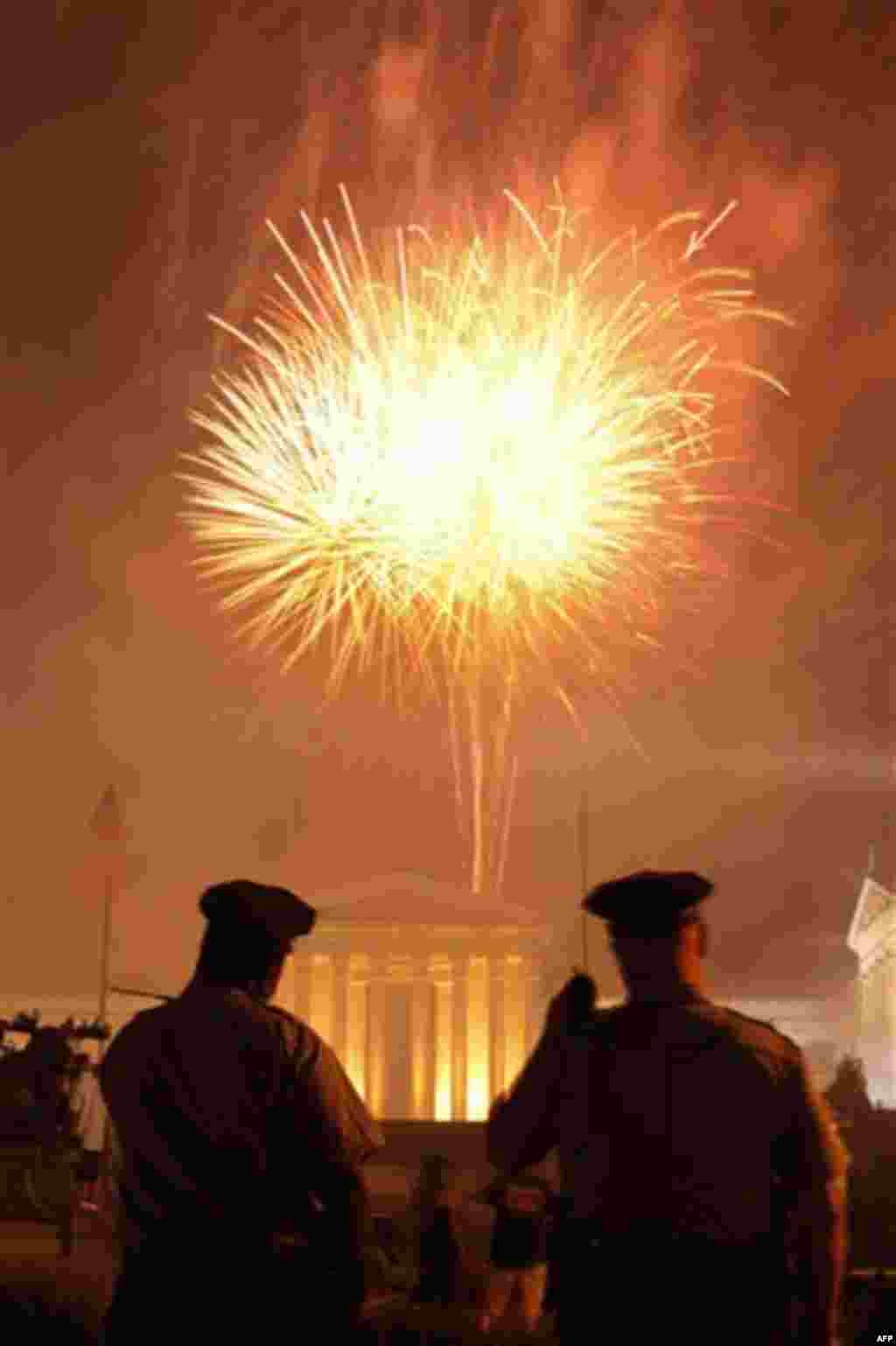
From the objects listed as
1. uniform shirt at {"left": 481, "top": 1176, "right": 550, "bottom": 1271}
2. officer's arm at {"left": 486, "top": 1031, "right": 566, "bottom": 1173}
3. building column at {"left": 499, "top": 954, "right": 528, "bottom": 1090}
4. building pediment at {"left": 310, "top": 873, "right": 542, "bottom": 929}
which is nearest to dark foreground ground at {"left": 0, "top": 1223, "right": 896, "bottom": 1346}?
uniform shirt at {"left": 481, "top": 1176, "right": 550, "bottom": 1271}

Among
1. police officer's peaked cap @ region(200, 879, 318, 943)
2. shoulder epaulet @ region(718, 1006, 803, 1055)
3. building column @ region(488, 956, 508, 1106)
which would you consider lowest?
shoulder epaulet @ region(718, 1006, 803, 1055)

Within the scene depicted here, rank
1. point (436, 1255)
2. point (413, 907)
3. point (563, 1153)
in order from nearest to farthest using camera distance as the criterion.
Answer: point (563, 1153) → point (436, 1255) → point (413, 907)

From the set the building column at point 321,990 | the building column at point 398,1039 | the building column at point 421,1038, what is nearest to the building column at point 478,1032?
the building column at point 421,1038

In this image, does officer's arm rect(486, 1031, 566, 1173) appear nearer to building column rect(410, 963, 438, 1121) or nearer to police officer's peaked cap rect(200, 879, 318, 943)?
police officer's peaked cap rect(200, 879, 318, 943)

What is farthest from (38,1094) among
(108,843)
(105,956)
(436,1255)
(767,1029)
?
(108,843)

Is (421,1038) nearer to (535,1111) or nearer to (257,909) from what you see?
(257,909)

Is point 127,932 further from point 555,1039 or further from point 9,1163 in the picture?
point 555,1039

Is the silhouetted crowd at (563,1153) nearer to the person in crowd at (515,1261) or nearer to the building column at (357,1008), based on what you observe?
the person in crowd at (515,1261)
